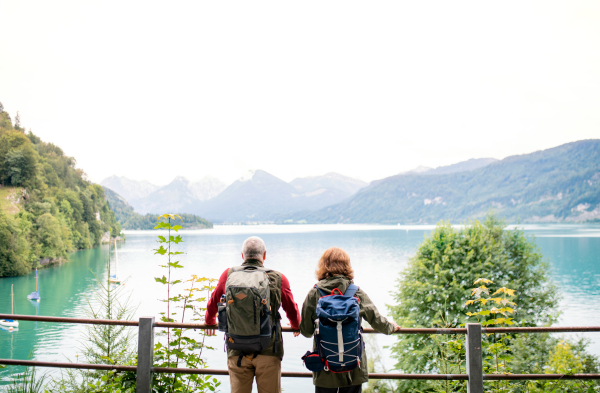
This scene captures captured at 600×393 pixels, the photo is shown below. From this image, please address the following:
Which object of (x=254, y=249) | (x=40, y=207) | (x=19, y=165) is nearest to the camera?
(x=254, y=249)

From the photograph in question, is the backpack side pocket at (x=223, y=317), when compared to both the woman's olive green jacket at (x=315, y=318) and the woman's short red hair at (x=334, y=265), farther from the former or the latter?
the woman's short red hair at (x=334, y=265)

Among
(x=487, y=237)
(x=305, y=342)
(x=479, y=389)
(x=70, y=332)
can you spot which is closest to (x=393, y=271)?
(x=305, y=342)

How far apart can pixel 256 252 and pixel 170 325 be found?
3.80 ft

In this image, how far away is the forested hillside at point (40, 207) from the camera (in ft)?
164

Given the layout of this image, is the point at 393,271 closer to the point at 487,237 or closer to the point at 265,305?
the point at 487,237

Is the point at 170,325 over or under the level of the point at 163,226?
under

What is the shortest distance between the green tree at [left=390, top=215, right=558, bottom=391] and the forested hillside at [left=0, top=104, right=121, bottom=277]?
34.6m

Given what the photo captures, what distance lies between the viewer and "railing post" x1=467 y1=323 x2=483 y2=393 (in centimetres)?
347

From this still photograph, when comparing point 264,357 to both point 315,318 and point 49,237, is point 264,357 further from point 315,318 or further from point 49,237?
point 49,237

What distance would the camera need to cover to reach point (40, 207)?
2638 inches

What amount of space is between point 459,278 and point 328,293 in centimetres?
913

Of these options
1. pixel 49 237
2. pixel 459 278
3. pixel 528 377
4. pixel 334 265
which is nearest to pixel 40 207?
pixel 49 237

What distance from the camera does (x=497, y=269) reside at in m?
11.1

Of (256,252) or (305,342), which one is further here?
(305,342)
